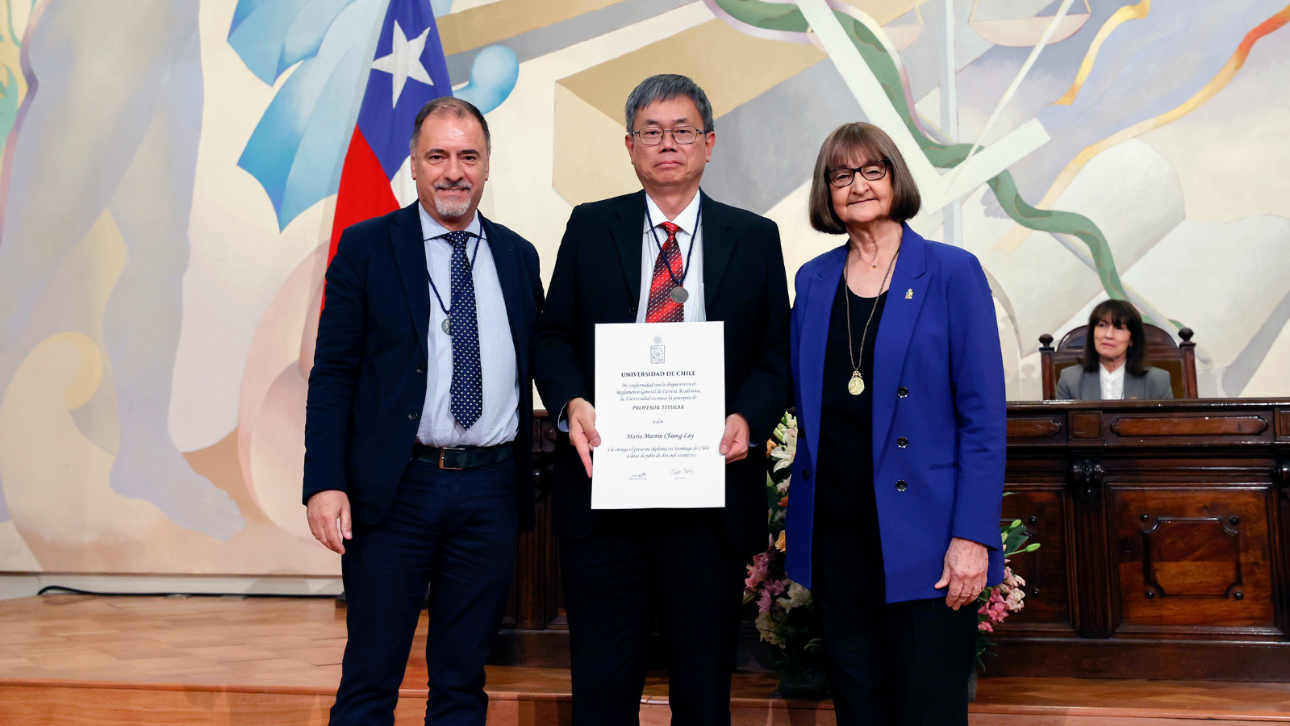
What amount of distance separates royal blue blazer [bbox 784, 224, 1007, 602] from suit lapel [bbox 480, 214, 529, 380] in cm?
58

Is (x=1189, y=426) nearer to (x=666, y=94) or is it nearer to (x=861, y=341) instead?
(x=861, y=341)

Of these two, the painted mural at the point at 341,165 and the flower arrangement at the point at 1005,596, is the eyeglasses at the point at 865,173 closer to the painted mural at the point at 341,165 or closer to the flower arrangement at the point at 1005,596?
the flower arrangement at the point at 1005,596

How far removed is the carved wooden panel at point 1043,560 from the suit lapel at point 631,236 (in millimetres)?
1792

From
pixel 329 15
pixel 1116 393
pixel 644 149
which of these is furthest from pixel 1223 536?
pixel 329 15

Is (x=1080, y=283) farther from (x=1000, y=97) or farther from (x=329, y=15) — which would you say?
(x=329, y=15)

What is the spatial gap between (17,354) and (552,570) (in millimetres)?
3796

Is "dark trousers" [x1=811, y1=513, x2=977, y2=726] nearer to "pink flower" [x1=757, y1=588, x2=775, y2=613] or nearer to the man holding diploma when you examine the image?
the man holding diploma

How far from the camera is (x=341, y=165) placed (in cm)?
499

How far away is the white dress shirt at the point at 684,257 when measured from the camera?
5.44ft

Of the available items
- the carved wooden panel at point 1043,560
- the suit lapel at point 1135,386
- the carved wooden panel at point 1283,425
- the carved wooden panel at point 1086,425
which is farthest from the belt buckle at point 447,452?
the suit lapel at point 1135,386

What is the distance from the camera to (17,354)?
5.03m

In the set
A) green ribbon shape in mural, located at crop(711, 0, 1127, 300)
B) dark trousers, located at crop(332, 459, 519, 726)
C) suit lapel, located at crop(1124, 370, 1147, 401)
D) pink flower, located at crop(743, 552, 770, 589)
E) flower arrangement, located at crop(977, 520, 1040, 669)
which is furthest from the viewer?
green ribbon shape in mural, located at crop(711, 0, 1127, 300)

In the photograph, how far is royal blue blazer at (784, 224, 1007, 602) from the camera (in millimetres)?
1485

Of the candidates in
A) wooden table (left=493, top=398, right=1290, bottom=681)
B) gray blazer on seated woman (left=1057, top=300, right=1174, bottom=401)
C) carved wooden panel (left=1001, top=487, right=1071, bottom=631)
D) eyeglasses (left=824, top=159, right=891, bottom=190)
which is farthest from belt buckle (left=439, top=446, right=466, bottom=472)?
gray blazer on seated woman (left=1057, top=300, right=1174, bottom=401)
